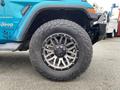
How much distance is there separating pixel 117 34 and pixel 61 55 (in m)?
9.30

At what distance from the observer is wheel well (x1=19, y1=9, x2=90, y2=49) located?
4.75 m

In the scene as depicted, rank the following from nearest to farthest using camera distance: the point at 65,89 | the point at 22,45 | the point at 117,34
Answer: the point at 65,89 → the point at 22,45 → the point at 117,34

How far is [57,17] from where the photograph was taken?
4.98 m

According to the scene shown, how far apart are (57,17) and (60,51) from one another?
0.71 meters

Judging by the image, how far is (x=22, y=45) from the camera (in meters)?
4.86

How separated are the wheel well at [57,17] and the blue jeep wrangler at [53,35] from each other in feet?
0.06

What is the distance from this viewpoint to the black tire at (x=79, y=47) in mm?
4484

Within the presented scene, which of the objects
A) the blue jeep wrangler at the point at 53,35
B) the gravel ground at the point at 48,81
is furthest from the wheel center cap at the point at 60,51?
the gravel ground at the point at 48,81

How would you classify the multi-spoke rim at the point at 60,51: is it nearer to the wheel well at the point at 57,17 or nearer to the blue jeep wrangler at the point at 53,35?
the blue jeep wrangler at the point at 53,35

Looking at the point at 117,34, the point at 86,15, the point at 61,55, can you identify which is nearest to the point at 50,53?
the point at 61,55

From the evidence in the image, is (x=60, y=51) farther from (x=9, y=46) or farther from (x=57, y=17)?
(x=9, y=46)

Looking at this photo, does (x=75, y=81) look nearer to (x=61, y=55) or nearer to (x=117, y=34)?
(x=61, y=55)

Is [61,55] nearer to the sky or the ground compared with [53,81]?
nearer to the sky

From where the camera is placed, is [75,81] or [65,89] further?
[75,81]
